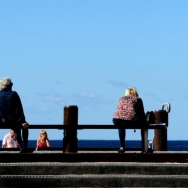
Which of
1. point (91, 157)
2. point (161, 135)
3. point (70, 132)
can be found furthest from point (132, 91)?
point (161, 135)

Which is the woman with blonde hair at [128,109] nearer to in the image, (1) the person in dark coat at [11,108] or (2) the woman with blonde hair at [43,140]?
(1) the person in dark coat at [11,108]

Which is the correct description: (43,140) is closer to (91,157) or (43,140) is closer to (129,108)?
(129,108)

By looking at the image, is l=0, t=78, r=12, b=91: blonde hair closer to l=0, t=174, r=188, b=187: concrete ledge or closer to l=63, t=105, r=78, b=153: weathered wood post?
l=63, t=105, r=78, b=153: weathered wood post

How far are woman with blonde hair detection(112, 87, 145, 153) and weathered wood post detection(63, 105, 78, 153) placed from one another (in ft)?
3.44

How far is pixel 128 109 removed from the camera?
19.0 meters

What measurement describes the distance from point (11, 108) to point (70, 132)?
1.28 metres

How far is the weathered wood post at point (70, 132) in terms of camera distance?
60.0 ft

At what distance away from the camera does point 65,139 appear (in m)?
18.3

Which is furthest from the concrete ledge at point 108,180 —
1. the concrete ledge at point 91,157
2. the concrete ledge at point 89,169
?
the concrete ledge at point 91,157

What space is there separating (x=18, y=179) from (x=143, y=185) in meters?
2.10

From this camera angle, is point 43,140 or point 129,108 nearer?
point 129,108

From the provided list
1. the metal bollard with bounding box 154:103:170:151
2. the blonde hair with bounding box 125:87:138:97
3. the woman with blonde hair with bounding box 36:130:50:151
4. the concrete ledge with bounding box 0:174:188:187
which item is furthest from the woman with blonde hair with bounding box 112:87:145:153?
the metal bollard with bounding box 154:103:170:151

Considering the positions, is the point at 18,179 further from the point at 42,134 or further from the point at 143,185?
the point at 42,134

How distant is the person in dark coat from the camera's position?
58.6 feet
